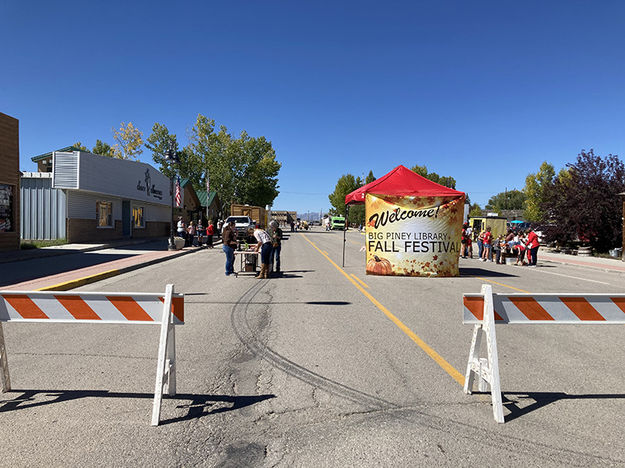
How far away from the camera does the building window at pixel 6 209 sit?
56.6 ft

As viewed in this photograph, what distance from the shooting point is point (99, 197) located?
24.8m

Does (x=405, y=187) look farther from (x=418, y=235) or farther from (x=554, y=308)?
(x=554, y=308)

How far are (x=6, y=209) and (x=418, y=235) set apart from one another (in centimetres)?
1684

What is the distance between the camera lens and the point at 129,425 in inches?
131

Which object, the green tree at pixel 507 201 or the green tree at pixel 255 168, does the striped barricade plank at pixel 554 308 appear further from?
the green tree at pixel 507 201

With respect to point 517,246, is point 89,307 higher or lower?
lower

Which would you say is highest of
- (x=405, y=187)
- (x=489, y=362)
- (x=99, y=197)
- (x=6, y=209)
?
(x=99, y=197)

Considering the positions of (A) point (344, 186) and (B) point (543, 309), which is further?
(A) point (344, 186)

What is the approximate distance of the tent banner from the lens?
1322cm

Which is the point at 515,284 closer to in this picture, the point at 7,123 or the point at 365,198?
the point at 365,198

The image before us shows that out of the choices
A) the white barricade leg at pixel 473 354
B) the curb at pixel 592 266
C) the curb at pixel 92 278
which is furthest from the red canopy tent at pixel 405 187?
the white barricade leg at pixel 473 354

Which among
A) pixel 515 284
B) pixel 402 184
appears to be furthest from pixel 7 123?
pixel 515 284

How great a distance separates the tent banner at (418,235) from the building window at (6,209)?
15.4m

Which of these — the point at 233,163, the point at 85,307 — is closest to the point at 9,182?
the point at 85,307
